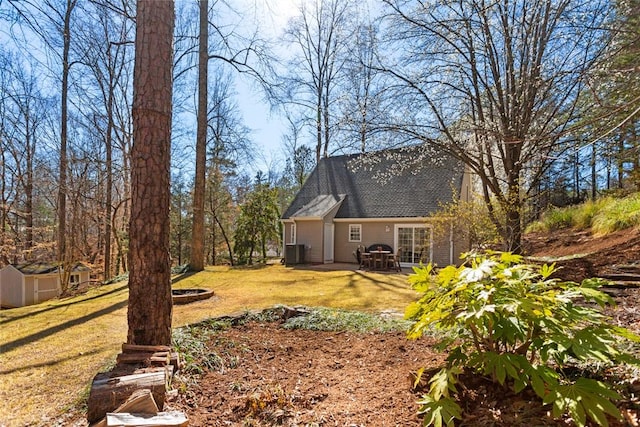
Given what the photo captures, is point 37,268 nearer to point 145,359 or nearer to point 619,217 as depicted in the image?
point 145,359

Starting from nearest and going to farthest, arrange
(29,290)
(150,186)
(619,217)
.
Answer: (150,186)
(619,217)
(29,290)

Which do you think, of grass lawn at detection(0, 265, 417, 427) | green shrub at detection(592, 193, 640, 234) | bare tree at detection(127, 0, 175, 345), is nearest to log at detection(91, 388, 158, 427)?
bare tree at detection(127, 0, 175, 345)

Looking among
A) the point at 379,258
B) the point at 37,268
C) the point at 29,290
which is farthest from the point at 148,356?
the point at 37,268

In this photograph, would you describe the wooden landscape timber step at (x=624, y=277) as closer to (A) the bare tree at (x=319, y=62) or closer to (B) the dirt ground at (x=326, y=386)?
(B) the dirt ground at (x=326, y=386)

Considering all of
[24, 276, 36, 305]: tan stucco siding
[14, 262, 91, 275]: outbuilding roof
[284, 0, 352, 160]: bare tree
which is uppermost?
[284, 0, 352, 160]: bare tree

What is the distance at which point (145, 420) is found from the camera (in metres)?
1.89

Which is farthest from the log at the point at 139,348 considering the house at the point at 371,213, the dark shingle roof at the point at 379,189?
the house at the point at 371,213

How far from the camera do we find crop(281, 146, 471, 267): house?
13.2m

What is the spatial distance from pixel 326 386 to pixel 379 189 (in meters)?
13.4

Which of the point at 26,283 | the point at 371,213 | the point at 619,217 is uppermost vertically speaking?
the point at 371,213

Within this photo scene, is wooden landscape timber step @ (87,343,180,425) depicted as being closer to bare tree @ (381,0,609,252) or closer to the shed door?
bare tree @ (381,0,609,252)

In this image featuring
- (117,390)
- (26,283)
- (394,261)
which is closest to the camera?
(117,390)

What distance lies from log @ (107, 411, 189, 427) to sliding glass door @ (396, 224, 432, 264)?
12.2 meters

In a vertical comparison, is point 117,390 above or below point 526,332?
below
